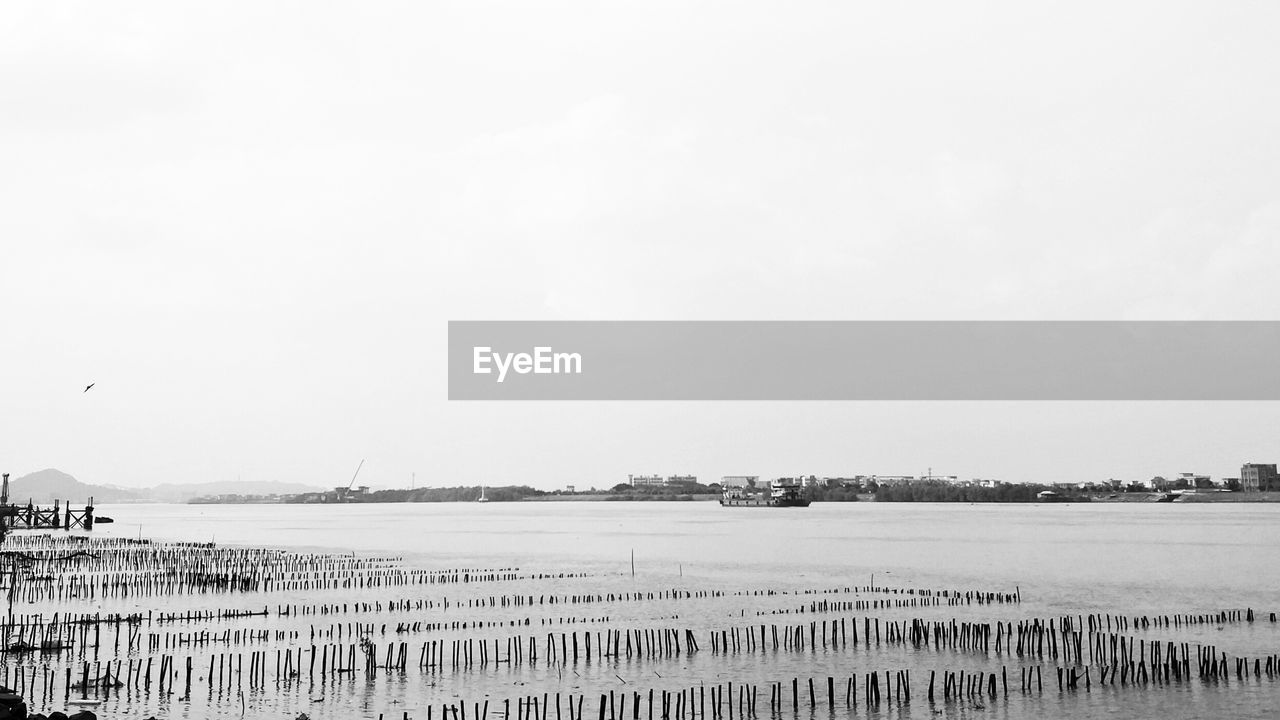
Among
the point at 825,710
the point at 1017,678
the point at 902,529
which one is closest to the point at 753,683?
the point at 825,710

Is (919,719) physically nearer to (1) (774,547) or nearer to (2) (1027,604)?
(2) (1027,604)

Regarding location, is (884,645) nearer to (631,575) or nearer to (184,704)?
(184,704)

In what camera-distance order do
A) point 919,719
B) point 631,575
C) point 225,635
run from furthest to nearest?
point 631,575 → point 225,635 → point 919,719

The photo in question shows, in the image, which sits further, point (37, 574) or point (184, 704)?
point (37, 574)

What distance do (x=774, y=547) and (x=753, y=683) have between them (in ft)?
239

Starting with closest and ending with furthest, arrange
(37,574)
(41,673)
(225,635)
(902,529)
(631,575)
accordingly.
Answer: (41,673), (225,635), (37,574), (631,575), (902,529)

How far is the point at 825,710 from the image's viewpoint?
2534cm

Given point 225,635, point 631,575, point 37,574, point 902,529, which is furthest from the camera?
point 902,529

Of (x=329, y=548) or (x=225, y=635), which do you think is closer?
(x=225, y=635)

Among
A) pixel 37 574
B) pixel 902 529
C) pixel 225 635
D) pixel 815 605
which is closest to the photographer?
pixel 225 635

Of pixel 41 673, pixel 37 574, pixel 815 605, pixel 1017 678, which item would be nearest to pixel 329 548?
pixel 37 574

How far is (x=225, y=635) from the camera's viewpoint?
35219mm

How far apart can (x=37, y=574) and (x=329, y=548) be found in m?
45.2

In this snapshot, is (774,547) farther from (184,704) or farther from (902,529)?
(184,704)
